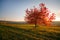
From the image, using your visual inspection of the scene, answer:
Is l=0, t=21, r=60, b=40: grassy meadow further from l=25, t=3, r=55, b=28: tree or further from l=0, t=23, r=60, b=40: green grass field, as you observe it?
l=25, t=3, r=55, b=28: tree

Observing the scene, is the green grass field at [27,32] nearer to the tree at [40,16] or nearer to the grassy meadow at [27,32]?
the grassy meadow at [27,32]

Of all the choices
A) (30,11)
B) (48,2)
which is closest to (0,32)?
(30,11)

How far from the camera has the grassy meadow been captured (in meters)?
4.44

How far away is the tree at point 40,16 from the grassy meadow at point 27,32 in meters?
0.16

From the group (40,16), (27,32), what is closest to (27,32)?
(27,32)

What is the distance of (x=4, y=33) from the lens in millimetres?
4531

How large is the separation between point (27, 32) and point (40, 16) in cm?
68

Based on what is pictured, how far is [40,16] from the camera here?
4.65 meters

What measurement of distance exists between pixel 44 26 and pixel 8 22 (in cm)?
121

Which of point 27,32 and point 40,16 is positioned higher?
point 40,16

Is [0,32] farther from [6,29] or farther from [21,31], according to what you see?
[21,31]

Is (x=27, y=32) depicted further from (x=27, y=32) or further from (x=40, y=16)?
(x=40, y=16)

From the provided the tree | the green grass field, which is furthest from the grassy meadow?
the tree

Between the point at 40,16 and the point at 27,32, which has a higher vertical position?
the point at 40,16
